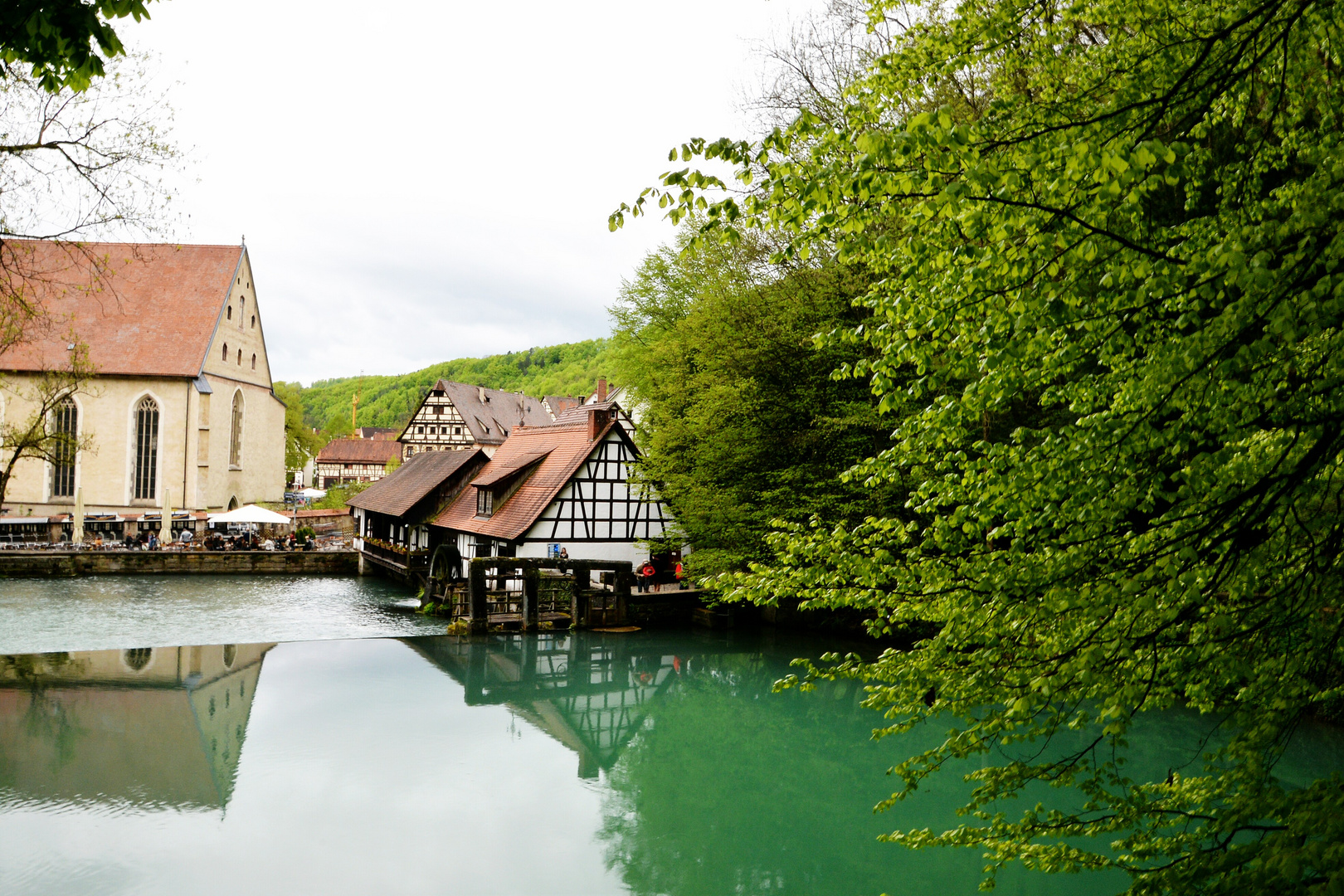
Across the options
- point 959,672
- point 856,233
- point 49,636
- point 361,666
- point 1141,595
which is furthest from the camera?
point 49,636

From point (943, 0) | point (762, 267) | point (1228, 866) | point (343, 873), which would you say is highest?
point (943, 0)

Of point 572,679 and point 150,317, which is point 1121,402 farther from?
point 150,317

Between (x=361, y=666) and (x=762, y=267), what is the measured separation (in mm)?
11132

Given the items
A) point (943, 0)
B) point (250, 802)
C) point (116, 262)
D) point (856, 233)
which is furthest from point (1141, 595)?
point (116, 262)

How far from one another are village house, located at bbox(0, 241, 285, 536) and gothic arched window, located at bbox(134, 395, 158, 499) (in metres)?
0.03

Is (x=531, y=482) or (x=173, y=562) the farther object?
(x=173, y=562)

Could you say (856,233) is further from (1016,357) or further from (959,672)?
(959,672)

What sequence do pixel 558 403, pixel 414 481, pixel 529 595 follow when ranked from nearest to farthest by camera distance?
pixel 529 595 < pixel 414 481 < pixel 558 403

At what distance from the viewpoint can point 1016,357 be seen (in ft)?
12.6

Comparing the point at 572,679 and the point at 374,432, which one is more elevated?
the point at 374,432

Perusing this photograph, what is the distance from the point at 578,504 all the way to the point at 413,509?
745 centimetres

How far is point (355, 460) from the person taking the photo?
72.9 m

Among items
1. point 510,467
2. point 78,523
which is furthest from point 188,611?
point 78,523

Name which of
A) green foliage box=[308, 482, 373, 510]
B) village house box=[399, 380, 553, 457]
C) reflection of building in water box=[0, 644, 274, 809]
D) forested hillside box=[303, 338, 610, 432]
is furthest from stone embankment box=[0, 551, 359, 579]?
forested hillside box=[303, 338, 610, 432]
